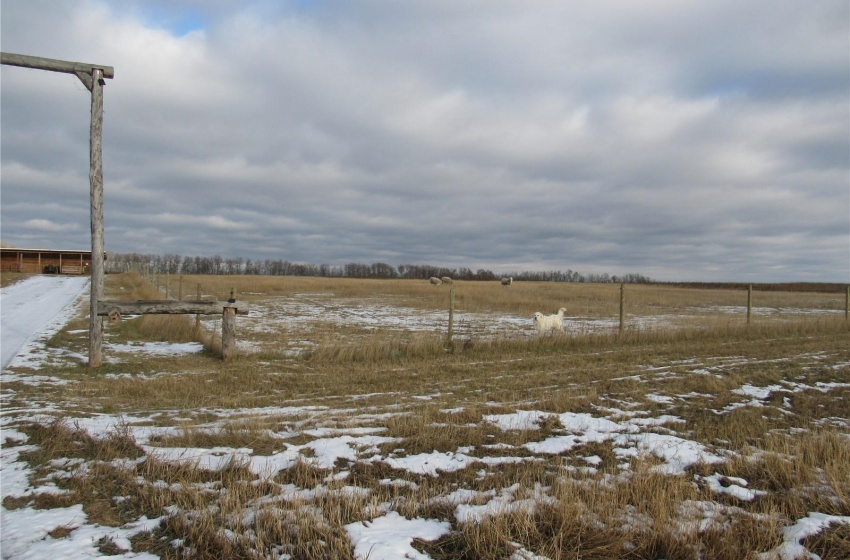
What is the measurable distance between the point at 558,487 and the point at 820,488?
2062 millimetres

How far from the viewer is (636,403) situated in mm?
6949

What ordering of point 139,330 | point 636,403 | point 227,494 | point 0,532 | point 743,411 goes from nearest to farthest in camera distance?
point 0,532, point 227,494, point 743,411, point 636,403, point 139,330

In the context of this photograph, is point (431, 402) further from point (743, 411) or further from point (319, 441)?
point (743, 411)

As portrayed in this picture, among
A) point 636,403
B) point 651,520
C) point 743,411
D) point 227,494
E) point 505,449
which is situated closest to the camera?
point 651,520

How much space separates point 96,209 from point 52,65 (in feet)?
8.67

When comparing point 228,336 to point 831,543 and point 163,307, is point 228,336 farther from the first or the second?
point 831,543

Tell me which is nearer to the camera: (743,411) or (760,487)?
(760,487)

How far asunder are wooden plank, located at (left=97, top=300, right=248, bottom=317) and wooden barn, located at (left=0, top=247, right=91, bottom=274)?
175 feet

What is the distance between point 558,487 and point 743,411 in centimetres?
408

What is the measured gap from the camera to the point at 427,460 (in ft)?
14.9

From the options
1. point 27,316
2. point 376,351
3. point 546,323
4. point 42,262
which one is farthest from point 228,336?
point 42,262

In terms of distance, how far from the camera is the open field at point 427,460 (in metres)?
3.13

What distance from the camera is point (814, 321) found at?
59.3ft

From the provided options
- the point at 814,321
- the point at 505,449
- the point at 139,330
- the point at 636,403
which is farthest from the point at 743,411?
the point at 814,321
